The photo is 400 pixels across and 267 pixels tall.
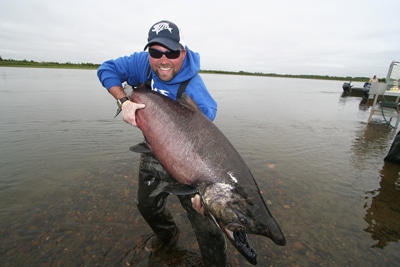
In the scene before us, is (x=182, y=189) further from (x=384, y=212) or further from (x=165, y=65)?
(x=384, y=212)

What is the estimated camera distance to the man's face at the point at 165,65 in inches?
115

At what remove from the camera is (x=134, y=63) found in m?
3.39

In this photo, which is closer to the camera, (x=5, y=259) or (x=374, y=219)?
(x=5, y=259)

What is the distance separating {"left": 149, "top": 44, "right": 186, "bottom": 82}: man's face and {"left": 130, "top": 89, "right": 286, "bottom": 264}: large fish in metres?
0.41

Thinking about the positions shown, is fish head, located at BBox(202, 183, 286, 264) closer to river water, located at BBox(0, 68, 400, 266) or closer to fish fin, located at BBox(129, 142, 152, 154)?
fish fin, located at BBox(129, 142, 152, 154)

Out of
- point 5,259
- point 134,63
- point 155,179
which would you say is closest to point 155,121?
point 155,179

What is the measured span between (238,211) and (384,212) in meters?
4.04

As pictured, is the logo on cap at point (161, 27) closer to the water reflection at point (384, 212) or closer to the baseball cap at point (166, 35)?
the baseball cap at point (166, 35)

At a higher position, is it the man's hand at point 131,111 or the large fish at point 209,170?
the man's hand at point 131,111

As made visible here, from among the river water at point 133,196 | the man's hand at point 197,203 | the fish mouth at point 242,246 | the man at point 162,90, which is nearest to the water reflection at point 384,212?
the river water at point 133,196

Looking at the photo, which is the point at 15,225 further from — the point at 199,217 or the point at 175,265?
the point at 199,217

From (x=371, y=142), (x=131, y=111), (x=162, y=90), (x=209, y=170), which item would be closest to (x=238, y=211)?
(x=209, y=170)

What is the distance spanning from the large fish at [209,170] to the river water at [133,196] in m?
1.43

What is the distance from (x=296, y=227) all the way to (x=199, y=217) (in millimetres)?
2269
